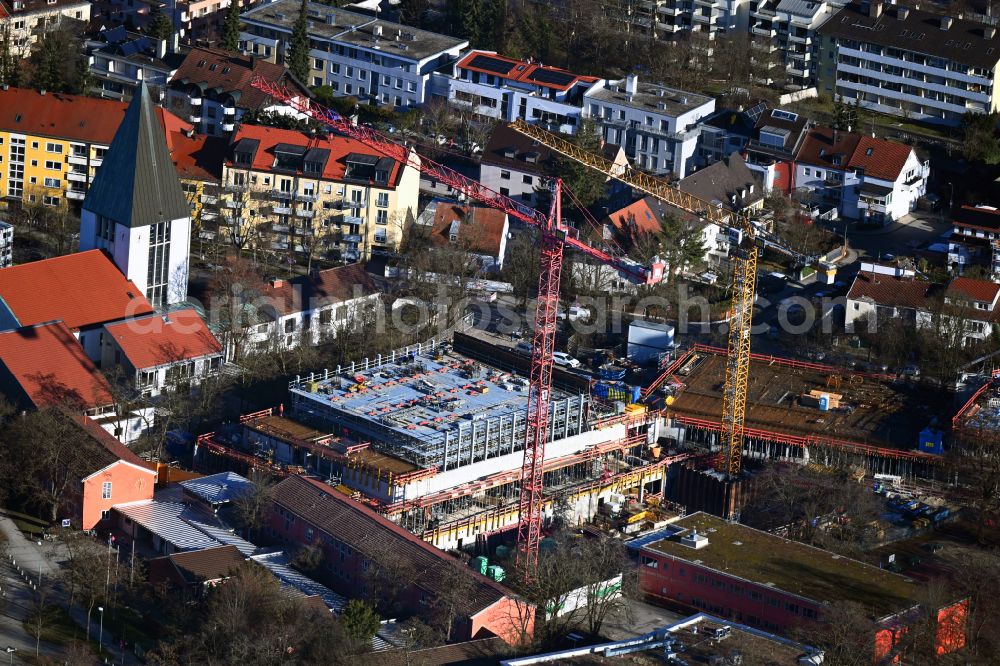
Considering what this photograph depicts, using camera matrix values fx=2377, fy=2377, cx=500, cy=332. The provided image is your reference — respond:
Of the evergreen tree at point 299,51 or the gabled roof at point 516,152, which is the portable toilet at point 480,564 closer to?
the gabled roof at point 516,152

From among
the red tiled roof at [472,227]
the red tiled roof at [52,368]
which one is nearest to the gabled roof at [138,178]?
the red tiled roof at [52,368]

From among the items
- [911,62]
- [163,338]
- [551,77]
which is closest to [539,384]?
[163,338]

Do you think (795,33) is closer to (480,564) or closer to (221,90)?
(221,90)

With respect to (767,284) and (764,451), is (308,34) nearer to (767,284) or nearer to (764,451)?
(767,284)

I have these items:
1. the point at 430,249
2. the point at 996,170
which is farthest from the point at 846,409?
the point at 996,170

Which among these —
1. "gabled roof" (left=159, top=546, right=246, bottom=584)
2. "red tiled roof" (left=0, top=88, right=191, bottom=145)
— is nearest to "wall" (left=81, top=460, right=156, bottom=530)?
"gabled roof" (left=159, top=546, right=246, bottom=584)
